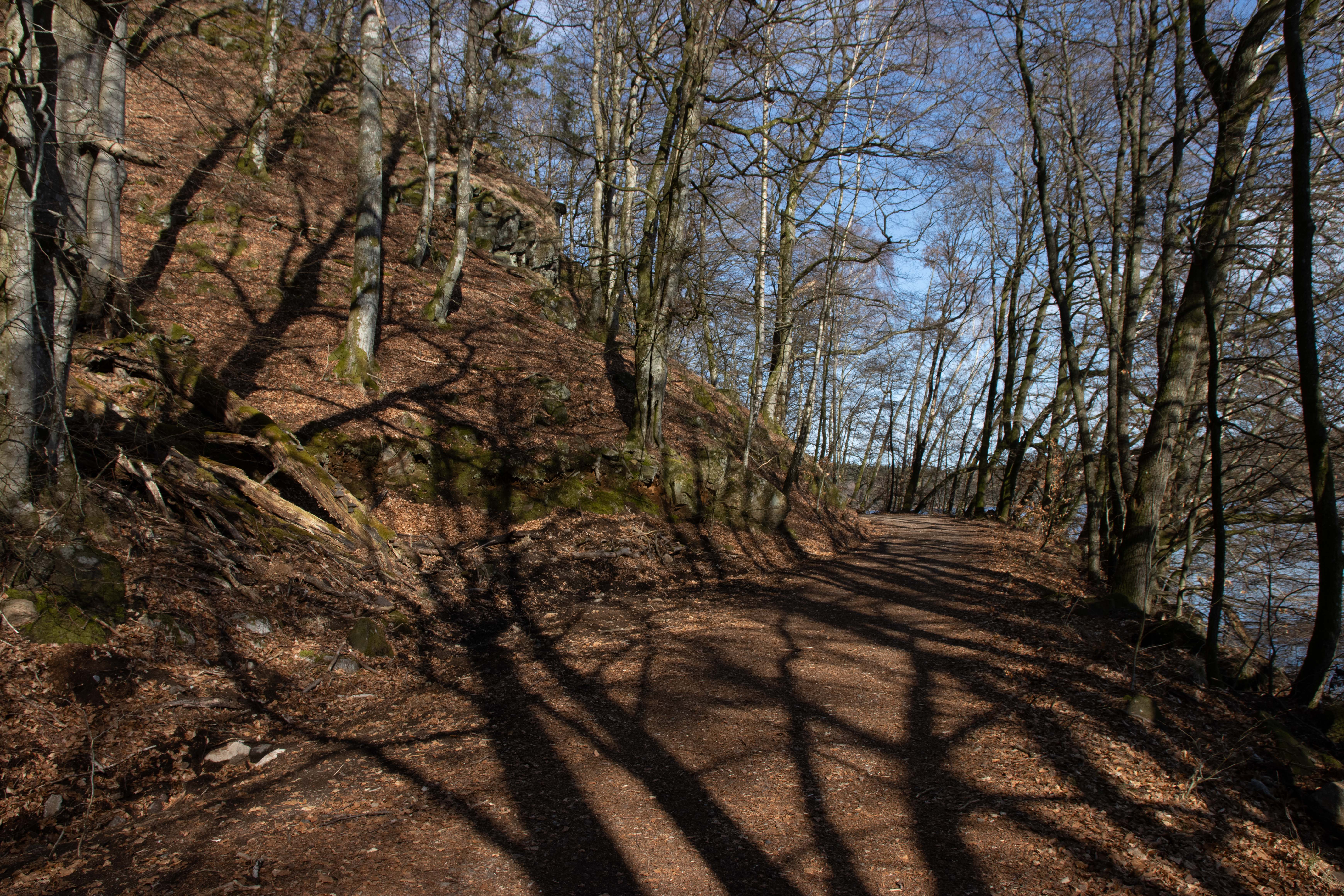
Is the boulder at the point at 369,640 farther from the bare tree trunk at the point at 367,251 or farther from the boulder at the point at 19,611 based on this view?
the bare tree trunk at the point at 367,251

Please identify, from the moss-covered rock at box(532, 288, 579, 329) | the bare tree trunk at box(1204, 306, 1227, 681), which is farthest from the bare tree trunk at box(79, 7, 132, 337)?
the bare tree trunk at box(1204, 306, 1227, 681)

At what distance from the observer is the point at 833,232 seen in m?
11.3

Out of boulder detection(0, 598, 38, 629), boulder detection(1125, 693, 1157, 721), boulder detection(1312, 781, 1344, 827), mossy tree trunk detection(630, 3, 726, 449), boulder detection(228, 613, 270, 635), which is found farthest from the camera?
mossy tree trunk detection(630, 3, 726, 449)

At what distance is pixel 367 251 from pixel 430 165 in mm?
4341

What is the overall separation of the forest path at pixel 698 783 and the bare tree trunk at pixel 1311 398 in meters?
1.54

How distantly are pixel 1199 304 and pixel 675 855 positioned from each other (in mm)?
7573

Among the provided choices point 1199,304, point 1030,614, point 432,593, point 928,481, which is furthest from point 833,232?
point 928,481

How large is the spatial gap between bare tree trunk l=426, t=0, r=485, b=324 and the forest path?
28.2 ft

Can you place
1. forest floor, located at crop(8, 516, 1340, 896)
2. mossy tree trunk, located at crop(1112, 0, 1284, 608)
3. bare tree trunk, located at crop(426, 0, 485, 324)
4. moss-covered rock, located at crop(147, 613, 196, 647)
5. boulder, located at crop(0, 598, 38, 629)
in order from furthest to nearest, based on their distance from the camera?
bare tree trunk, located at crop(426, 0, 485, 324), mossy tree trunk, located at crop(1112, 0, 1284, 608), moss-covered rock, located at crop(147, 613, 196, 647), boulder, located at crop(0, 598, 38, 629), forest floor, located at crop(8, 516, 1340, 896)

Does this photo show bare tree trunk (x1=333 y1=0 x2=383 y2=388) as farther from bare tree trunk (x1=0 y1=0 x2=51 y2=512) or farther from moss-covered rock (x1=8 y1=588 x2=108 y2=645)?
moss-covered rock (x1=8 y1=588 x2=108 y2=645)

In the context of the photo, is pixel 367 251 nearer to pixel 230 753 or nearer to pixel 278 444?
pixel 278 444

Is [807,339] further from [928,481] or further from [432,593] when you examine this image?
[928,481]

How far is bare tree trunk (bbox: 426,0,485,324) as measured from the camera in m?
10.9

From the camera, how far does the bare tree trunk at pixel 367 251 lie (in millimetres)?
10266
